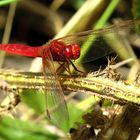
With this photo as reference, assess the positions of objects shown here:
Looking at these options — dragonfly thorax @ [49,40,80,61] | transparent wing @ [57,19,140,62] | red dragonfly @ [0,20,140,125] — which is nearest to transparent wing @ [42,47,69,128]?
red dragonfly @ [0,20,140,125]

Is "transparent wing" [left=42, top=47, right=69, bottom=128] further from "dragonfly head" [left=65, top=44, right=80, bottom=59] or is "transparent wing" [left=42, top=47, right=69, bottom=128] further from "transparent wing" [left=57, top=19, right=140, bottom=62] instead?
"transparent wing" [left=57, top=19, right=140, bottom=62]

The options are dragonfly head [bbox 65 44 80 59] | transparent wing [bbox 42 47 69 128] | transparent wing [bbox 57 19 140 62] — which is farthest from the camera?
transparent wing [bbox 57 19 140 62]

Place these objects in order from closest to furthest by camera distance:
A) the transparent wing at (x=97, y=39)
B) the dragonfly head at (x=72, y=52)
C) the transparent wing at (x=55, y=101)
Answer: the transparent wing at (x=55, y=101)
the dragonfly head at (x=72, y=52)
the transparent wing at (x=97, y=39)

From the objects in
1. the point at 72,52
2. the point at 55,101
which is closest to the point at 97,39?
the point at 72,52

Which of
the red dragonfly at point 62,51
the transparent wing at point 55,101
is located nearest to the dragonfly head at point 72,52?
the red dragonfly at point 62,51

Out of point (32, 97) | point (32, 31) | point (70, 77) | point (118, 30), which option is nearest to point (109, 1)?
point (118, 30)

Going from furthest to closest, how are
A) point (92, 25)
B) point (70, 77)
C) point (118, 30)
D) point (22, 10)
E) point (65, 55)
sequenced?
point (22, 10) < point (92, 25) < point (118, 30) < point (65, 55) < point (70, 77)

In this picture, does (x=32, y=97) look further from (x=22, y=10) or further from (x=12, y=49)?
(x=22, y=10)

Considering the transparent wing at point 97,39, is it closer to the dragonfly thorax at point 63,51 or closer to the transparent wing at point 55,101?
the dragonfly thorax at point 63,51
